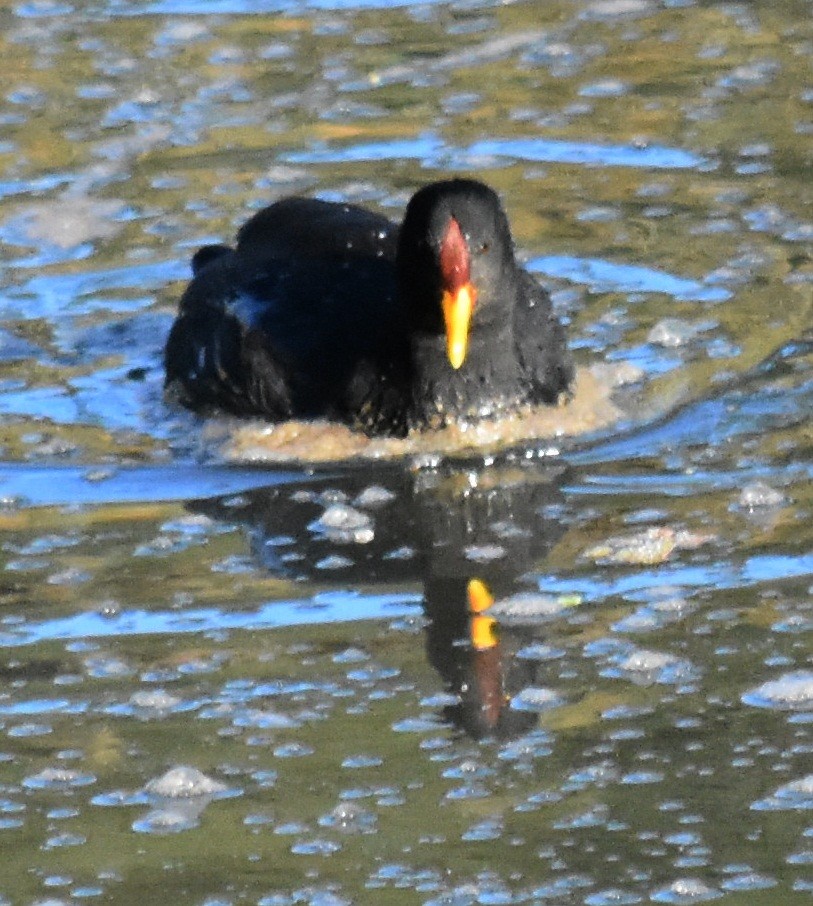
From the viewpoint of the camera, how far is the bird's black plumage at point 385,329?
21.3 ft

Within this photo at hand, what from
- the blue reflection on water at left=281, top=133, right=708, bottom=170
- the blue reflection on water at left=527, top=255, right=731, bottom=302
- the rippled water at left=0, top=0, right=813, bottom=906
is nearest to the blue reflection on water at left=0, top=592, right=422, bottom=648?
the rippled water at left=0, top=0, right=813, bottom=906

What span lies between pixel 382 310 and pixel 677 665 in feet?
6.95

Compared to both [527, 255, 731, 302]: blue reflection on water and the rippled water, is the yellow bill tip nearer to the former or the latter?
the rippled water

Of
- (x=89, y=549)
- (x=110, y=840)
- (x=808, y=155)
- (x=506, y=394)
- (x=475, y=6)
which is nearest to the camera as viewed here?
(x=110, y=840)

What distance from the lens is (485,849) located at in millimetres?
4348

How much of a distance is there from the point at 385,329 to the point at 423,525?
0.91 meters

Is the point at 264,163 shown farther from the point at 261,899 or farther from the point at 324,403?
the point at 261,899

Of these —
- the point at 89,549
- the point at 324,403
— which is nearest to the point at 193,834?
the point at 89,549

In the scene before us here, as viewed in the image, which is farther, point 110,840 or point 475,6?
point 475,6

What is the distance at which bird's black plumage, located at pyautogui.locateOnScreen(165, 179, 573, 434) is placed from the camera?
6.49m

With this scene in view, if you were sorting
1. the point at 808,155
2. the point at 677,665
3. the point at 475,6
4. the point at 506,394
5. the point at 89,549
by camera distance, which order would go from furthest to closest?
1. the point at 475,6
2. the point at 808,155
3. the point at 506,394
4. the point at 89,549
5. the point at 677,665

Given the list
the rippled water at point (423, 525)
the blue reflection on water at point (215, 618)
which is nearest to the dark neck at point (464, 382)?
the rippled water at point (423, 525)

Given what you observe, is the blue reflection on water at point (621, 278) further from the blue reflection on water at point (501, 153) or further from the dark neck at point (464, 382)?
the dark neck at point (464, 382)

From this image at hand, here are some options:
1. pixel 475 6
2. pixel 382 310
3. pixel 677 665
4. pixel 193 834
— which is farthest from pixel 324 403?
pixel 475 6
